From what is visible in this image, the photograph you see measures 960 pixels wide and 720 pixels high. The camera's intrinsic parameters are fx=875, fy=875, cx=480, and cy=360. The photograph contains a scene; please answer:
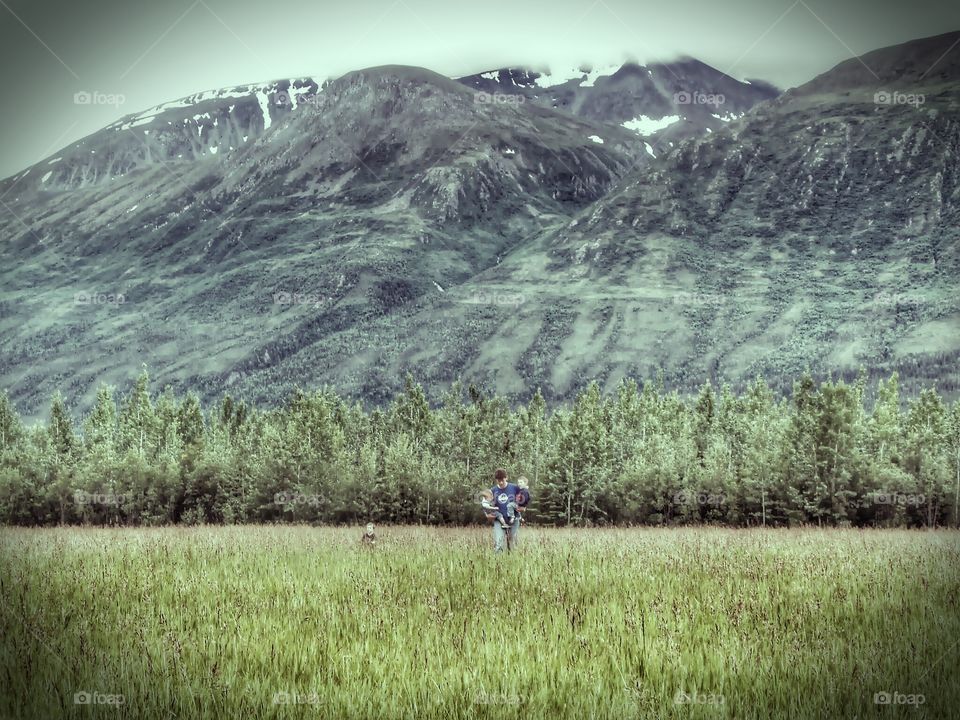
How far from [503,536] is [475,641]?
8.03m

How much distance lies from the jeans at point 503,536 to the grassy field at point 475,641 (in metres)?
3.50

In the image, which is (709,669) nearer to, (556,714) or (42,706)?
(556,714)

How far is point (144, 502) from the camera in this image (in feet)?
132

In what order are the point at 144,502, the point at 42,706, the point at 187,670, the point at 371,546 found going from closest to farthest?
the point at 42,706 → the point at 187,670 → the point at 371,546 → the point at 144,502

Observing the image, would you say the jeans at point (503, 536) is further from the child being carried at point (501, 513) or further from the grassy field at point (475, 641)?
the grassy field at point (475, 641)

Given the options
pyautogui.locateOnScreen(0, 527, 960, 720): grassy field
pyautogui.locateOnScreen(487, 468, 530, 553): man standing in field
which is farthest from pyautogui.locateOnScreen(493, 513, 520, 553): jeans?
pyautogui.locateOnScreen(0, 527, 960, 720): grassy field

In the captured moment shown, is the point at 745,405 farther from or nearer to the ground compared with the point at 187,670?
farther from the ground

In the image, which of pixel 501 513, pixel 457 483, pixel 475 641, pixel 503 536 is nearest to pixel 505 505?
pixel 501 513

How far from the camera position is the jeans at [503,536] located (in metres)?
13.9

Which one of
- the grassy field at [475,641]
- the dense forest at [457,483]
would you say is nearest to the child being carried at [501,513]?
the grassy field at [475,641]

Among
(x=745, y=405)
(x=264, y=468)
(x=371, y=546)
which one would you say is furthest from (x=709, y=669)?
(x=745, y=405)

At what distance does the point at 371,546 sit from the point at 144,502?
2959cm

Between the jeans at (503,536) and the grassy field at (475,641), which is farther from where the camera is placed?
the jeans at (503,536)

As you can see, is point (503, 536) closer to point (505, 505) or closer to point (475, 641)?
point (505, 505)
